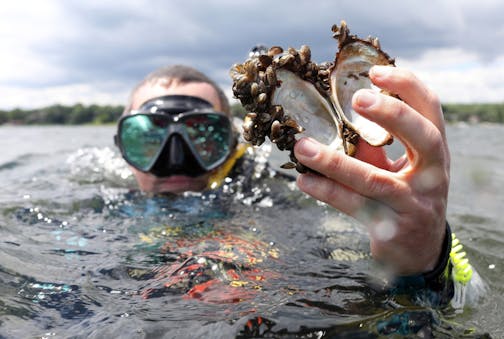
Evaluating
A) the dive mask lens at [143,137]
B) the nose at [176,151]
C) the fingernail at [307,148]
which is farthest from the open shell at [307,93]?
the dive mask lens at [143,137]

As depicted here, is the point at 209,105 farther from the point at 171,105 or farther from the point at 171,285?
the point at 171,285

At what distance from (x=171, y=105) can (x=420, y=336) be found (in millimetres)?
3342

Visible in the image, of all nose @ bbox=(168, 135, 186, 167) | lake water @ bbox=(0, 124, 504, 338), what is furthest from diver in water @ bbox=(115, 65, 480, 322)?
nose @ bbox=(168, 135, 186, 167)

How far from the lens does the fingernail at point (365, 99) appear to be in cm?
148

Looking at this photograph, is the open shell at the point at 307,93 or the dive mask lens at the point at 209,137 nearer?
the open shell at the point at 307,93

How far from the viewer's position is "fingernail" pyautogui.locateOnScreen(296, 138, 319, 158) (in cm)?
156

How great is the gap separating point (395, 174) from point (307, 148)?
351mm

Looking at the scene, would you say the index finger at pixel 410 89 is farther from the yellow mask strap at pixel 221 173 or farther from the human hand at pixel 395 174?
the yellow mask strap at pixel 221 173

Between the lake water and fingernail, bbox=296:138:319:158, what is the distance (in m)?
0.73

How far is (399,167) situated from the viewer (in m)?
1.98

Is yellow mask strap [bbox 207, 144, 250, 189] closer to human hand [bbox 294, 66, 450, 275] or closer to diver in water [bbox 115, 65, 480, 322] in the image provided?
diver in water [bbox 115, 65, 480, 322]

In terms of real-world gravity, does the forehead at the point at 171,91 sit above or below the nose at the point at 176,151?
above

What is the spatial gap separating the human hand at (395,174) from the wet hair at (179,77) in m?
3.33

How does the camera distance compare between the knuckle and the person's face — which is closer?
the knuckle
